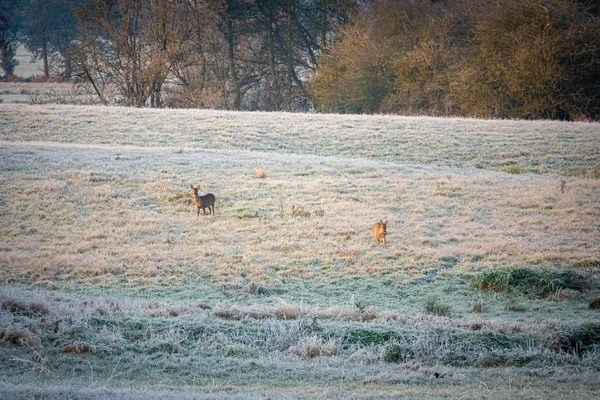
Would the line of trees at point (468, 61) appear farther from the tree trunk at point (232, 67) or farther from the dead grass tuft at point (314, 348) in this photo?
the dead grass tuft at point (314, 348)

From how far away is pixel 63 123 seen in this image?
971 inches

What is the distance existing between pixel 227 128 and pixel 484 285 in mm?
16795

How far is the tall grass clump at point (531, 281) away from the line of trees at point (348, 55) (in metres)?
21.9

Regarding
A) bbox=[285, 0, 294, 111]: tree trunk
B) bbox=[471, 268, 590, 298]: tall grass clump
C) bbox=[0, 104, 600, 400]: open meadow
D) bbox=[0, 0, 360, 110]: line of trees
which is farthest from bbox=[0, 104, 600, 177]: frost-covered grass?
bbox=[285, 0, 294, 111]: tree trunk

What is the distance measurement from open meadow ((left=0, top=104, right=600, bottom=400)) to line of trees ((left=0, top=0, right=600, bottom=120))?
5870 millimetres

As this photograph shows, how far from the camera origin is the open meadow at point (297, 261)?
5648mm

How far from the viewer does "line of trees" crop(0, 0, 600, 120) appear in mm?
30109

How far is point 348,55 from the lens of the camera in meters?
37.1

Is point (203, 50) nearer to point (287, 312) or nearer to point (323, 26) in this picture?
point (323, 26)

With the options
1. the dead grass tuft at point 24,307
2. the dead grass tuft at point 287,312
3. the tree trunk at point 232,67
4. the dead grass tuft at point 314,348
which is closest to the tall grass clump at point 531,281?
the dead grass tuft at point 287,312

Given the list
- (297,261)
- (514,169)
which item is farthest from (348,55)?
(297,261)

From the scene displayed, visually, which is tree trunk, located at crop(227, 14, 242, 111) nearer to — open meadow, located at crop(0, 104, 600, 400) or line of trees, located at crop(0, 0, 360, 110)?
line of trees, located at crop(0, 0, 360, 110)

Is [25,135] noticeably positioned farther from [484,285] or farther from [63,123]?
[484,285]

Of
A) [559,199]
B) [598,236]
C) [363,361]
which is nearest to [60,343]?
[363,361]
